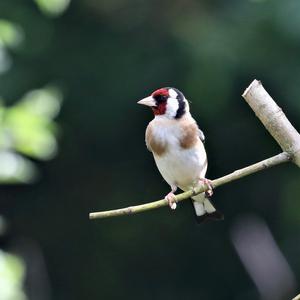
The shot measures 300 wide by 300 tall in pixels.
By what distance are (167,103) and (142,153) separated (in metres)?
4.67

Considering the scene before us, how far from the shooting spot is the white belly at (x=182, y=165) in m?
2.36

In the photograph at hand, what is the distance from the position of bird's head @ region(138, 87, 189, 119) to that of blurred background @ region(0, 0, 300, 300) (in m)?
3.15

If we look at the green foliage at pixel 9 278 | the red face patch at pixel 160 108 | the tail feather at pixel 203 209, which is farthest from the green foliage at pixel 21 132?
the red face patch at pixel 160 108

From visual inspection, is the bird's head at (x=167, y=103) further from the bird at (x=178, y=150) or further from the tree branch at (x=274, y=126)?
the tree branch at (x=274, y=126)

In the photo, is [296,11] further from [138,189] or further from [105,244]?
[105,244]

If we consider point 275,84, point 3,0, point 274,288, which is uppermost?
point 3,0

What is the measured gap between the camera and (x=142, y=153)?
6.64 m

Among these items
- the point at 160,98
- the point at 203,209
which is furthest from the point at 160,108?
the point at 203,209

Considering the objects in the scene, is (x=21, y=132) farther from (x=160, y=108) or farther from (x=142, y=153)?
(x=142, y=153)

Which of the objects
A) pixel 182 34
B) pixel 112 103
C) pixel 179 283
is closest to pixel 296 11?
pixel 182 34

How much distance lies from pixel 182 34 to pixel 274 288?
1818 mm

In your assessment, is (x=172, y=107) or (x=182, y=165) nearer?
(x=172, y=107)

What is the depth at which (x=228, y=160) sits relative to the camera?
245 inches

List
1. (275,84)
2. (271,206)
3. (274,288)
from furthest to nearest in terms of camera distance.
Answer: (271,206) → (274,288) → (275,84)
